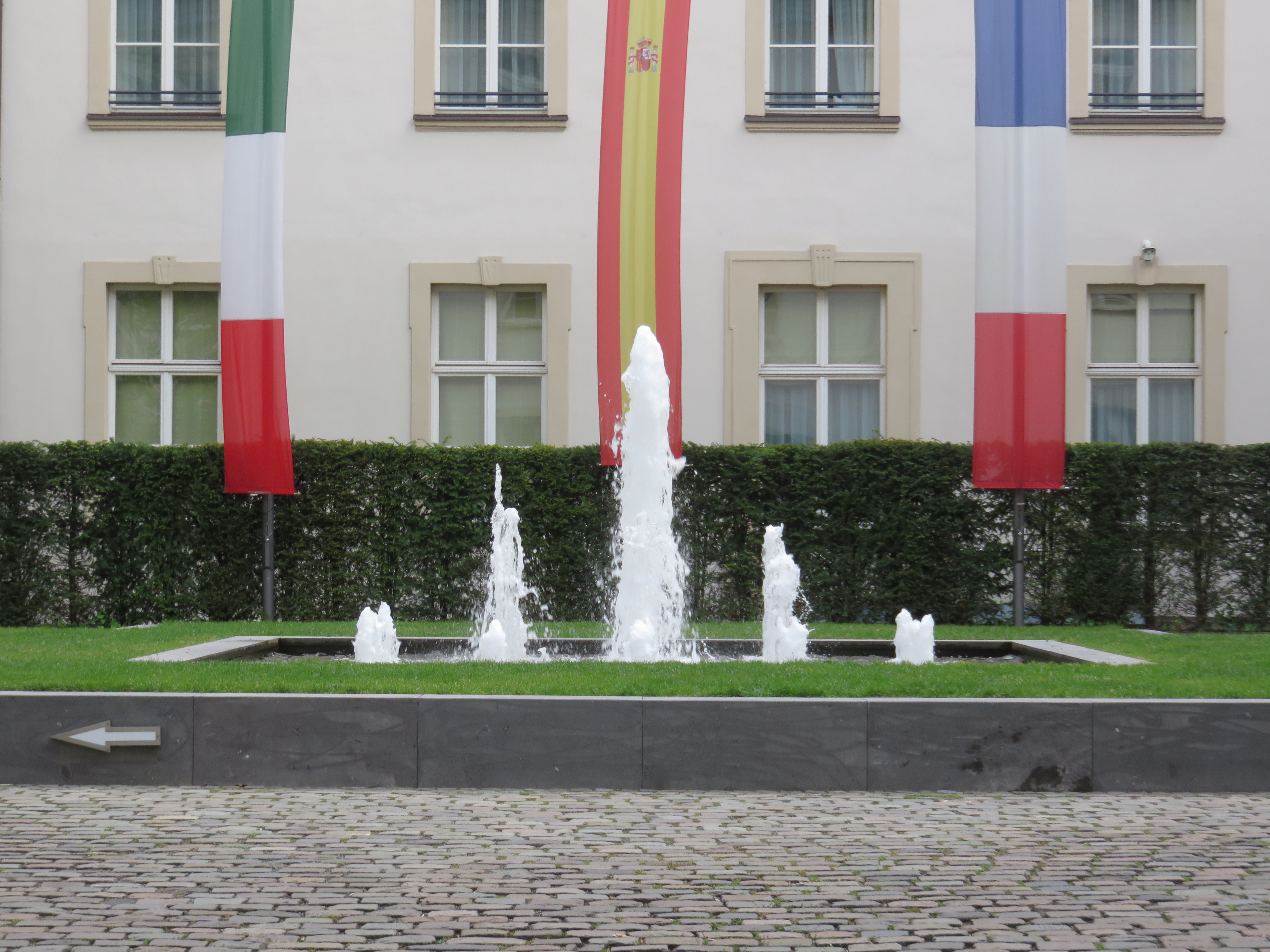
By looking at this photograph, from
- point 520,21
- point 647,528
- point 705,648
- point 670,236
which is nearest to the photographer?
point 705,648

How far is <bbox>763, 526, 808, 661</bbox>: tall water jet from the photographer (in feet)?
32.0

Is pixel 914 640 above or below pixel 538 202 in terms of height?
below

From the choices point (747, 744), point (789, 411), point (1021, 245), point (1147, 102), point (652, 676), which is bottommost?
point (747, 744)

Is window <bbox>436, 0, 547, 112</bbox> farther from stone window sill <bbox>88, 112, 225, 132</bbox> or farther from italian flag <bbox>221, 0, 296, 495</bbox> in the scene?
italian flag <bbox>221, 0, 296, 495</bbox>

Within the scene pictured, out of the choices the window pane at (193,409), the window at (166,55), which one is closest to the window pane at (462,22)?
the window at (166,55)

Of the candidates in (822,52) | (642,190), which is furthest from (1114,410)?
(642,190)

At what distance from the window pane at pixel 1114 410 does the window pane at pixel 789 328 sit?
326 centimetres

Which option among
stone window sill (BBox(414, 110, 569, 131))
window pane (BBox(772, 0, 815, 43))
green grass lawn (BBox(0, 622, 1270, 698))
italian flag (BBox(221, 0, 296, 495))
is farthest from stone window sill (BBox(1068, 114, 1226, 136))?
italian flag (BBox(221, 0, 296, 495))

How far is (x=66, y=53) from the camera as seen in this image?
15.3 m

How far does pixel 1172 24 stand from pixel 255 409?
36.7 ft

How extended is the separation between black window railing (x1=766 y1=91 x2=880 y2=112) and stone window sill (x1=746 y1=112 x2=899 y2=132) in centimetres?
24

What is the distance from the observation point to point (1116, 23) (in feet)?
50.5

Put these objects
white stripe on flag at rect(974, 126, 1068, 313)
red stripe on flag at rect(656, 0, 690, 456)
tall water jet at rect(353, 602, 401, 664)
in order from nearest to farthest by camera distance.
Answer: tall water jet at rect(353, 602, 401, 664), white stripe on flag at rect(974, 126, 1068, 313), red stripe on flag at rect(656, 0, 690, 456)

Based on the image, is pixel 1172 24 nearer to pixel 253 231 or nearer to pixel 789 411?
pixel 789 411
